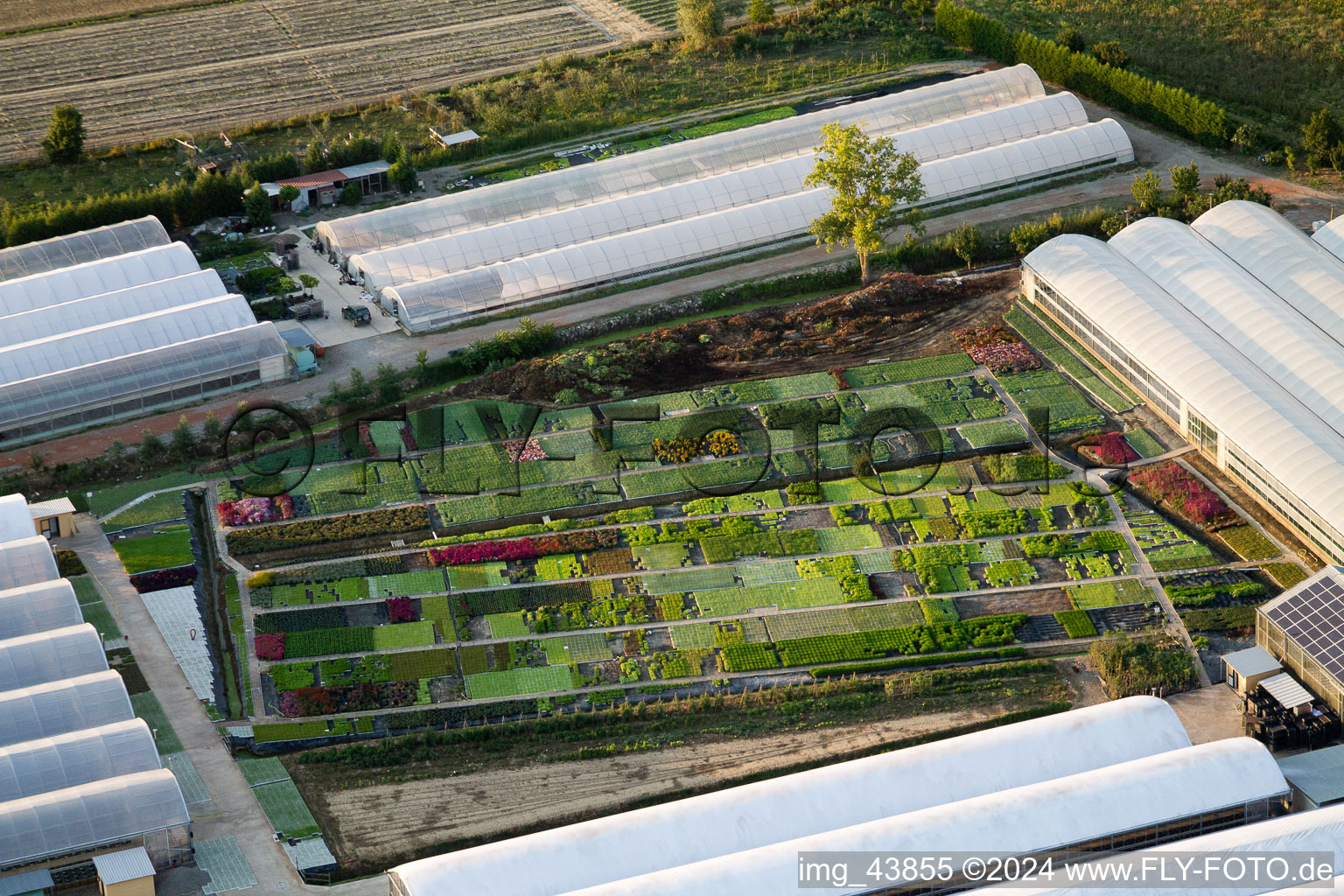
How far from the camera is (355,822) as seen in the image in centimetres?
4769

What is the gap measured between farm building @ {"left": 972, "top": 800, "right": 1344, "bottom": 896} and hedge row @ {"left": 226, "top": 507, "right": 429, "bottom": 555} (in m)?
27.6

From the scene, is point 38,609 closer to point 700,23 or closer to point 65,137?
point 65,137

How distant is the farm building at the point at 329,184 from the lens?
3292 inches

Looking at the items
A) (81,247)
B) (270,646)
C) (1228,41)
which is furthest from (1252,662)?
(1228,41)

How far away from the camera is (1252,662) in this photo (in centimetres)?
5128

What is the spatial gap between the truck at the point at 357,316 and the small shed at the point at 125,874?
3296 cm

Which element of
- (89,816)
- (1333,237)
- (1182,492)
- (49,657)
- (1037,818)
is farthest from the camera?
(1333,237)

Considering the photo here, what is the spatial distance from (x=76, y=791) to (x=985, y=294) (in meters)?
45.6


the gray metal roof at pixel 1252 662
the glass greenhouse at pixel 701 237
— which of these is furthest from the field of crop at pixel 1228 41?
the gray metal roof at pixel 1252 662

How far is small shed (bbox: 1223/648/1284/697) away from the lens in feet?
167

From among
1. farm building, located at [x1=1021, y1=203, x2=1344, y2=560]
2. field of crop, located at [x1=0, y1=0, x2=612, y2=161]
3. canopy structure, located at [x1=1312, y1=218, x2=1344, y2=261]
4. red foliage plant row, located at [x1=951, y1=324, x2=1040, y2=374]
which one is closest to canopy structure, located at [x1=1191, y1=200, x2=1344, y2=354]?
farm building, located at [x1=1021, y1=203, x2=1344, y2=560]

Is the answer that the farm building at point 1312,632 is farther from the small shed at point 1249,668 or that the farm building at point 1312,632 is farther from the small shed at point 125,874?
the small shed at point 125,874

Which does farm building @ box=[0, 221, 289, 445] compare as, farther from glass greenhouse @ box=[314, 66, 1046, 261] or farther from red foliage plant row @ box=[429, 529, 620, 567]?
red foliage plant row @ box=[429, 529, 620, 567]

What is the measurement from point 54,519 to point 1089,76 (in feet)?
204
